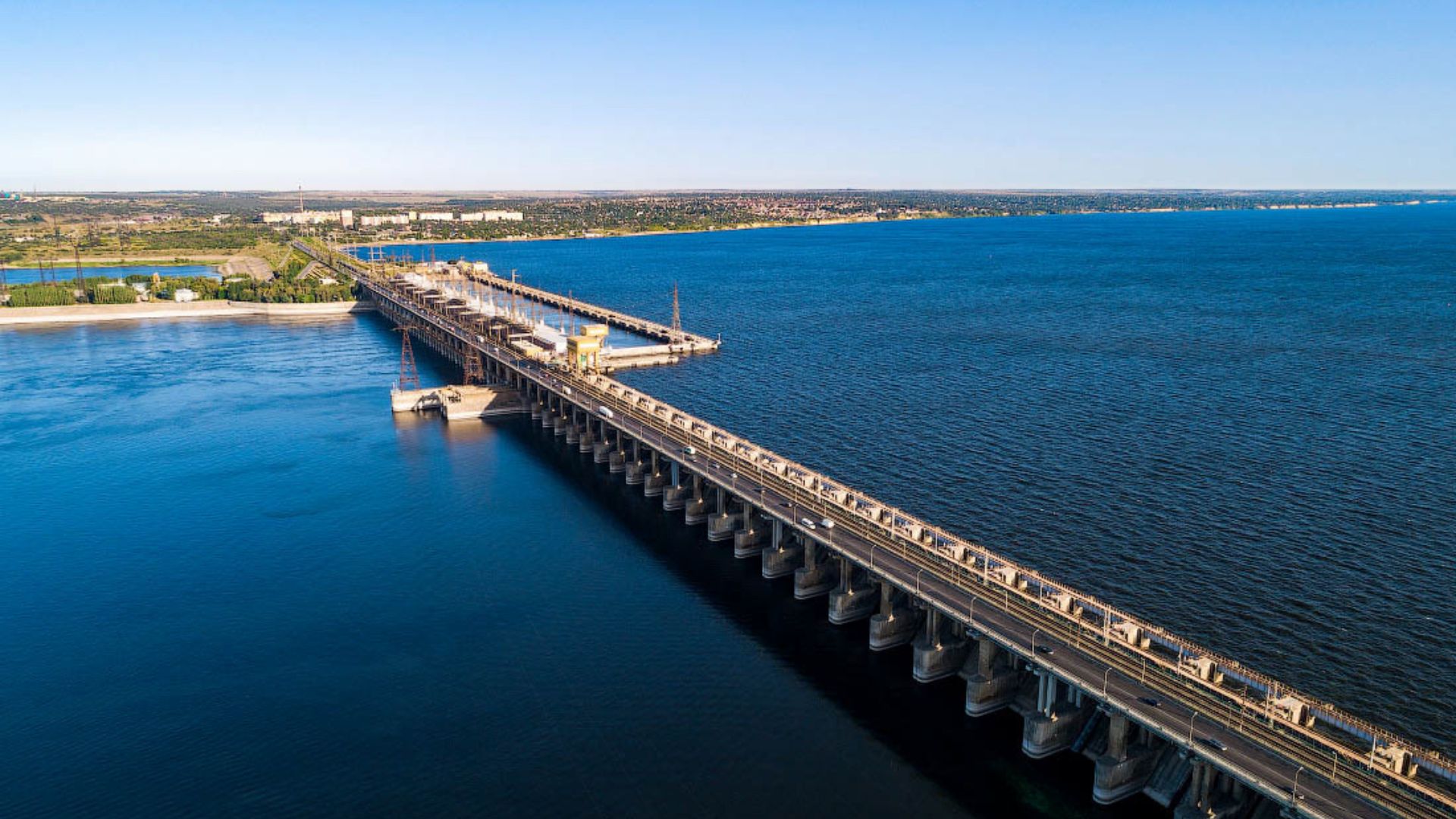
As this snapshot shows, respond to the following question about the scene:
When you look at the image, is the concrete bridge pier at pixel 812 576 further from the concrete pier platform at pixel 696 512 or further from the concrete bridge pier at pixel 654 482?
the concrete bridge pier at pixel 654 482

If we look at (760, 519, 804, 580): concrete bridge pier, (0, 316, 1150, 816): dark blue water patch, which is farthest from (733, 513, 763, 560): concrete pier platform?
(760, 519, 804, 580): concrete bridge pier

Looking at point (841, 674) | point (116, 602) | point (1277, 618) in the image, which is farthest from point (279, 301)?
point (1277, 618)

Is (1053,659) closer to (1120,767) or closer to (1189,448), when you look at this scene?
(1120,767)

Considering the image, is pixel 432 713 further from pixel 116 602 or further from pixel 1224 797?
pixel 1224 797

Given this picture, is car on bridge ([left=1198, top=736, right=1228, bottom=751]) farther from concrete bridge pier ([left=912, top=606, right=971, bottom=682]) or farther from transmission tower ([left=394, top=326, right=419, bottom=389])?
transmission tower ([left=394, top=326, right=419, bottom=389])

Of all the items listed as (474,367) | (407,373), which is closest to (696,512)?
(474,367)
